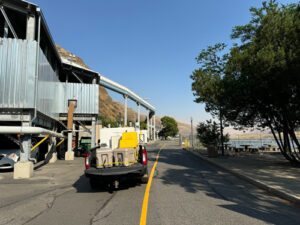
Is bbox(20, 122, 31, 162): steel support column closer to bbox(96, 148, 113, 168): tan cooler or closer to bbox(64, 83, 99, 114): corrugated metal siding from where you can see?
bbox(96, 148, 113, 168): tan cooler

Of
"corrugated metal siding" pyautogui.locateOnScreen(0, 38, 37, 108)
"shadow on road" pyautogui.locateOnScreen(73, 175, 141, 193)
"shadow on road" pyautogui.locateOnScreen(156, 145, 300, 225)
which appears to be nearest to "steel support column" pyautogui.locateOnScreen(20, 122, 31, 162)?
"corrugated metal siding" pyautogui.locateOnScreen(0, 38, 37, 108)

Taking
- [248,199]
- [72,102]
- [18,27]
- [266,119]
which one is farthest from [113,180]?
[18,27]

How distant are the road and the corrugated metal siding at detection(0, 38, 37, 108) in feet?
19.2

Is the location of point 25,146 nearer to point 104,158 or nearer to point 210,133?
point 104,158

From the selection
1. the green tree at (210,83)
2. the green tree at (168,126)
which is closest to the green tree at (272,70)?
the green tree at (210,83)

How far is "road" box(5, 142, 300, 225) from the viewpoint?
4.48 metres

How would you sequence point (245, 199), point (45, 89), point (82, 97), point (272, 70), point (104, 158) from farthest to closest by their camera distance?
point (82, 97)
point (45, 89)
point (272, 70)
point (104, 158)
point (245, 199)

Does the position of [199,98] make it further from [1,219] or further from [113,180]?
[1,219]

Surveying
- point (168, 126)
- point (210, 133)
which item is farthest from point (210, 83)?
point (168, 126)

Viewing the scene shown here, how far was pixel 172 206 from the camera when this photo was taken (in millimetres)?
5352

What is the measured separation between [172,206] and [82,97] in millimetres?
15480

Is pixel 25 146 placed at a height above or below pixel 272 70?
below

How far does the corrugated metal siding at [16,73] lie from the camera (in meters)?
10.7

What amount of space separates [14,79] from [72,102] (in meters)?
7.93
